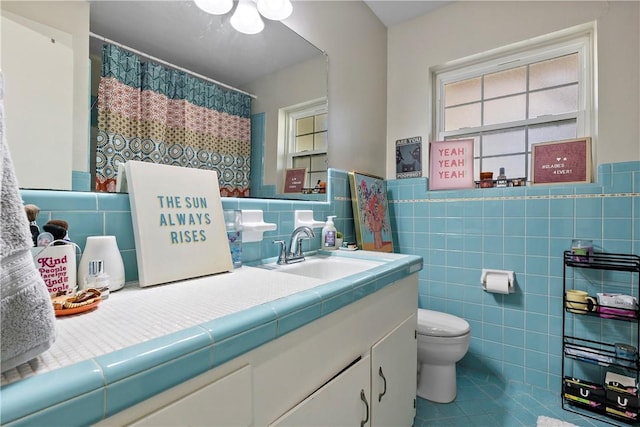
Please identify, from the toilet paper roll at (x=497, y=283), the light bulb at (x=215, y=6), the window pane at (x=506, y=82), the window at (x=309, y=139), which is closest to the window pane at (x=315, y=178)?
the window at (x=309, y=139)

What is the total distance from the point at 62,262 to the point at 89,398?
495mm

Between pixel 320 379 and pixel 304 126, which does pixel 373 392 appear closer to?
pixel 320 379

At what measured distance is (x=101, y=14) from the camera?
0.94 metres

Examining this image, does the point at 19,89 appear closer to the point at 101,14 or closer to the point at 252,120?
the point at 101,14

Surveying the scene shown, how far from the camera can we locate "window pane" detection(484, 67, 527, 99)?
2152 mm

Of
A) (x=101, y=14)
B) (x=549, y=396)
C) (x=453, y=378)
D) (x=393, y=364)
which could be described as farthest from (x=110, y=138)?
(x=549, y=396)

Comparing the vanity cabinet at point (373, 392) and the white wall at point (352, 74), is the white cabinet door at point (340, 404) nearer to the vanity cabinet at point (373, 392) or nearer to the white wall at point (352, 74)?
the vanity cabinet at point (373, 392)

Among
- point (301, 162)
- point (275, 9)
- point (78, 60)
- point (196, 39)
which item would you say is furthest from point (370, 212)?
point (78, 60)

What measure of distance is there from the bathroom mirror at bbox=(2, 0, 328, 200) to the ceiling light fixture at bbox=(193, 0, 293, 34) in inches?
1.2

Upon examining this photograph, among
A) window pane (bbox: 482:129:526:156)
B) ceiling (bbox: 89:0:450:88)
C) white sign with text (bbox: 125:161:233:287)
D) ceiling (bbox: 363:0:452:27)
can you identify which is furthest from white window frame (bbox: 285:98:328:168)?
window pane (bbox: 482:129:526:156)

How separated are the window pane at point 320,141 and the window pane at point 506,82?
1.38 m

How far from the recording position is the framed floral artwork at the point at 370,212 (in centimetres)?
200

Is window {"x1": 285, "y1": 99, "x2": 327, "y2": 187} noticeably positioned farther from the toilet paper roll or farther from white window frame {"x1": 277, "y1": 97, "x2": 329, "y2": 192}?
the toilet paper roll

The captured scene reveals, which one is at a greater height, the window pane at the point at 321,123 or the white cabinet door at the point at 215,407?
the window pane at the point at 321,123
